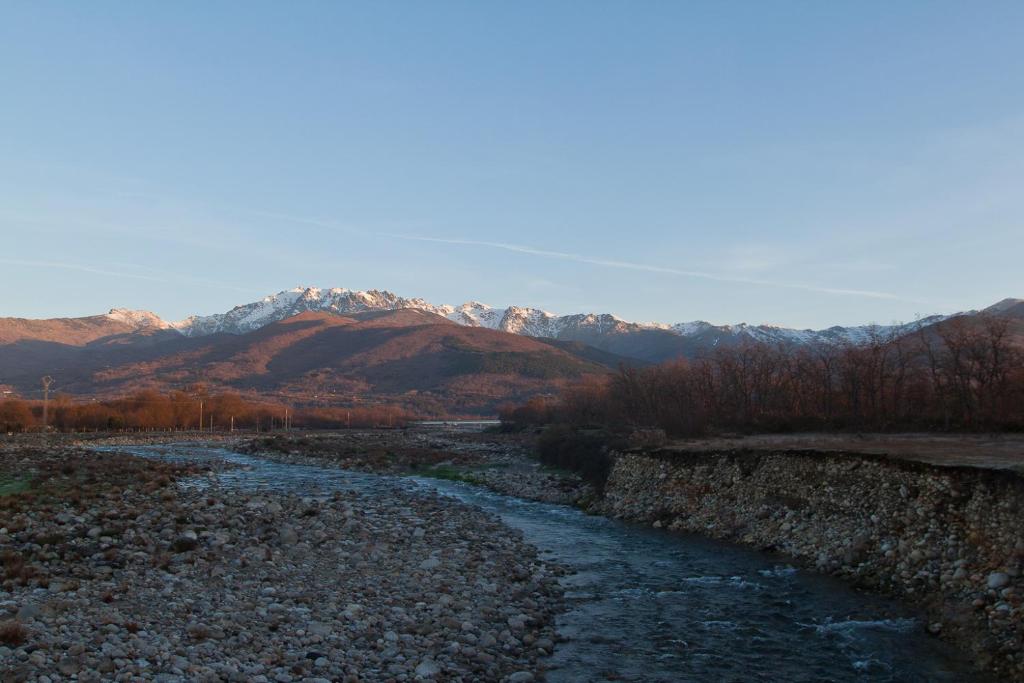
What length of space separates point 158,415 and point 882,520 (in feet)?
468

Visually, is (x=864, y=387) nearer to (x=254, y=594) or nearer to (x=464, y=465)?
(x=464, y=465)

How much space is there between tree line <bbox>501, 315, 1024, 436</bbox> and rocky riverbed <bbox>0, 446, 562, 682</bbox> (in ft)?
117

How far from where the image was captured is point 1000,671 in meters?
13.2

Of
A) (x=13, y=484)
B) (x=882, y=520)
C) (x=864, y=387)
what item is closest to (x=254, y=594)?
(x=882, y=520)

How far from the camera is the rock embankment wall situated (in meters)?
15.8

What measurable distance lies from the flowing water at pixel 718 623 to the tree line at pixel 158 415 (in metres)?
123

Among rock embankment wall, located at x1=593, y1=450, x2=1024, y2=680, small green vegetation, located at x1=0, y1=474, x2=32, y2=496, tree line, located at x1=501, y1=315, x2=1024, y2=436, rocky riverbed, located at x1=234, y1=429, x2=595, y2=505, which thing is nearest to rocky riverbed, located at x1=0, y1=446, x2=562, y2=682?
small green vegetation, located at x1=0, y1=474, x2=32, y2=496

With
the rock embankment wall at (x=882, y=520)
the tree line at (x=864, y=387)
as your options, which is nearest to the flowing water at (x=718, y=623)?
the rock embankment wall at (x=882, y=520)

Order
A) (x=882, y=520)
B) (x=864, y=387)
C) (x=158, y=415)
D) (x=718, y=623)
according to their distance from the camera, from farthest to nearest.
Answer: (x=158, y=415) → (x=864, y=387) → (x=882, y=520) → (x=718, y=623)

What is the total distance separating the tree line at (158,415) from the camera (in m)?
120

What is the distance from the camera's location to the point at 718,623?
1720 centimetres

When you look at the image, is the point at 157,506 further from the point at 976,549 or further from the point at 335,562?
the point at 976,549

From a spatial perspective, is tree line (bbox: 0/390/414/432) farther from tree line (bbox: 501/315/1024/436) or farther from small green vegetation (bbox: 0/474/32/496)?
tree line (bbox: 501/315/1024/436)

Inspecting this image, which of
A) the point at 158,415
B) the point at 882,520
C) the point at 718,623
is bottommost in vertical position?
the point at 158,415
